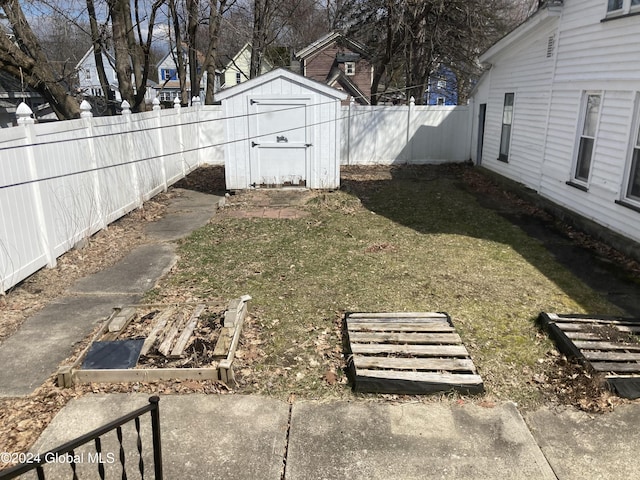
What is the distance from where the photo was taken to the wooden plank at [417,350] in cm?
405

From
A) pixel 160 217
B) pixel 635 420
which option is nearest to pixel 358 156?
pixel 160 217

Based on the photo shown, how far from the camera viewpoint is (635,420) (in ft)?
11.1

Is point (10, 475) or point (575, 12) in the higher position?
point (575, 12)

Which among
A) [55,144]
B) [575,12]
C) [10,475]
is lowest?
[10,475]

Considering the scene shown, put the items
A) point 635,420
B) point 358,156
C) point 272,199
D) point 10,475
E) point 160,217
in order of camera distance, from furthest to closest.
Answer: point 358,156 < point 272,199 < point 160,217 < point 635,420 < point 10,475

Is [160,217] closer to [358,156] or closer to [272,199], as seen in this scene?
[272,199]

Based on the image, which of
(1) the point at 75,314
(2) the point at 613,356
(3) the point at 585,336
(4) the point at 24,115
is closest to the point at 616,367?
(2) the point at 613,356

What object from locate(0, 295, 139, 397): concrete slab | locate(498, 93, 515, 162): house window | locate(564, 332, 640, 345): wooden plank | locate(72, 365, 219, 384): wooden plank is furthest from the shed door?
locate(72, 365, 219, 384): wooden plank

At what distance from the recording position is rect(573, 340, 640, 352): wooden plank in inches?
163

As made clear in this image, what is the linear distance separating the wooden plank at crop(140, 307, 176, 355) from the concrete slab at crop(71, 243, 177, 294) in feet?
3.30

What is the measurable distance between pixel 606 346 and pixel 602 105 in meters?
4.97

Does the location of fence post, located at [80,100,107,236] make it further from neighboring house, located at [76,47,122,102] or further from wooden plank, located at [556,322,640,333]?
wooden plank, located at [556,322,640,333]

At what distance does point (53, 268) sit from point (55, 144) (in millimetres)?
1628

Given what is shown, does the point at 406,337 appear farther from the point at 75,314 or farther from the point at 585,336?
the point at 75,314
